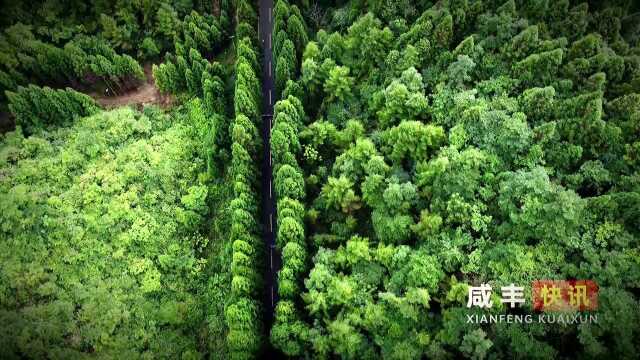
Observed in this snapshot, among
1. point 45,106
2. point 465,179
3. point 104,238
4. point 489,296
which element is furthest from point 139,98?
point 489,296

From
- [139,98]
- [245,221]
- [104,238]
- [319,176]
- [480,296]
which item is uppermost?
[139,98]

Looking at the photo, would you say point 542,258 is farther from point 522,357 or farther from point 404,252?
point 404,252

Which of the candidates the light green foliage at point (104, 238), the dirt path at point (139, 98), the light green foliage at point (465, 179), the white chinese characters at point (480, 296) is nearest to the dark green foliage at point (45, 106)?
the light green foliage at point (104, 238)

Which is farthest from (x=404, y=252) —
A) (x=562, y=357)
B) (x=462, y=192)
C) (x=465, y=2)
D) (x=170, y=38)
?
(x=170, y=38)

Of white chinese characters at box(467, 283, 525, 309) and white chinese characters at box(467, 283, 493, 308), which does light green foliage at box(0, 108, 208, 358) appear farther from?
white chinese characters at box(467, 283, 525, 309)

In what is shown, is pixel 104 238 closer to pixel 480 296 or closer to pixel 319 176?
pixel 319 176

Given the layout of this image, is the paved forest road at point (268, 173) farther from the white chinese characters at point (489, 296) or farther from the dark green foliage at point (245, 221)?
the white chinese characters at point (489, 296)

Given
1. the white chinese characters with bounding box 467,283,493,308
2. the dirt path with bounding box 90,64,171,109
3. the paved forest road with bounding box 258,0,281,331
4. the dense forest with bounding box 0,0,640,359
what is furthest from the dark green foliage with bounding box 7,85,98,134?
the white chinese characters with bounding box 467,283,493,308
